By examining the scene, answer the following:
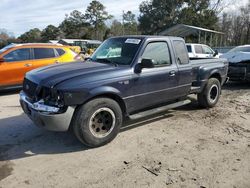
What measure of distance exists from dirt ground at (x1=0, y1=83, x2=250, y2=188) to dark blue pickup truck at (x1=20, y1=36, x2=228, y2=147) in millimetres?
400

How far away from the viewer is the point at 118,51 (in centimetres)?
527

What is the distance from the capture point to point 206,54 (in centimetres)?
1569

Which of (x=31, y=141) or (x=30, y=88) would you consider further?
(x=31, y=141)

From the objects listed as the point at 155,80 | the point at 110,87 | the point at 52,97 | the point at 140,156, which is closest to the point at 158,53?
the point at 155,80

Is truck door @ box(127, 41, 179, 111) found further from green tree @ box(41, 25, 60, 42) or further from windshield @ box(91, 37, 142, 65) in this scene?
green tree @ box(41, 25, 60, 42)

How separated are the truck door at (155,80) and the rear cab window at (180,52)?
0.85 feet

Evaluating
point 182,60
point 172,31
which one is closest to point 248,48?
point 182,60

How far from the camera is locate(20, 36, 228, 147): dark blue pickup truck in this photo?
4.08 m

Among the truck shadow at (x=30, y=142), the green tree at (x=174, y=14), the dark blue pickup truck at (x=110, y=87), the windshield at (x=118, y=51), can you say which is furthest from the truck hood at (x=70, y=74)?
the green tree at (x=174, y=14)

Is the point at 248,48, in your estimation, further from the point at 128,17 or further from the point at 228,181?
the point at 128,17

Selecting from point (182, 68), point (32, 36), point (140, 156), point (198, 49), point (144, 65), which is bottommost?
point (140, 156)

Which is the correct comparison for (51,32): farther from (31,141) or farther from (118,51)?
(31,141)

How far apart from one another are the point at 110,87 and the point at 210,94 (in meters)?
3.60

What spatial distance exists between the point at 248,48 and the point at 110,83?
30.0 feet
